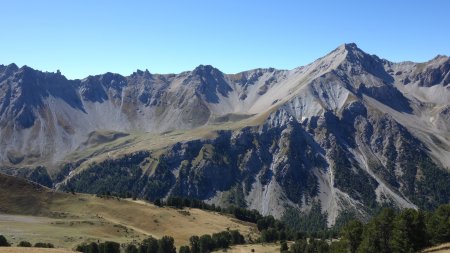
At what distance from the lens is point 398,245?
89875 mm

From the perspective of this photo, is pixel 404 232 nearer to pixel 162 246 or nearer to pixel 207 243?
pixel 162 246

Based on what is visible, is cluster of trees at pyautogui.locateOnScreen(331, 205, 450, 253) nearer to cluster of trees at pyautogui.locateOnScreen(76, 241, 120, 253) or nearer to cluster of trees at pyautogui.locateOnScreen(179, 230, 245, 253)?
cluster of trees at pyautogui.locateOnScreen(179, 230, 245, 253)

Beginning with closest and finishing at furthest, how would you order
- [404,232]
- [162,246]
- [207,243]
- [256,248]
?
1. [404,232]
2. [162,246]
3. [256,248]
4. [207,243]

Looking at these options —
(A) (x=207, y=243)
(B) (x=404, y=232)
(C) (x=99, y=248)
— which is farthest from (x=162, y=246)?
(B) (x=404, y=232)

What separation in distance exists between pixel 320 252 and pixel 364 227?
3732 centimetres

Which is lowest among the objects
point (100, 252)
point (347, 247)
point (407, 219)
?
point (100, 252)

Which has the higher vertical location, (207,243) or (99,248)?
(207,243)

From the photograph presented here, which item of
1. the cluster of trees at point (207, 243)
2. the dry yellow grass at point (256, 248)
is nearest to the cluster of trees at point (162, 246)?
the cluster of trees at point (207, 243)

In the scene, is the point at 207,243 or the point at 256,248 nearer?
the point at 256,248

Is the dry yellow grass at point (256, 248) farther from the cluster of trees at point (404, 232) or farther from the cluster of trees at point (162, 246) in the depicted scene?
the cluster of trees at point (404, 232)

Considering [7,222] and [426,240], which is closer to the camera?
[426,240]

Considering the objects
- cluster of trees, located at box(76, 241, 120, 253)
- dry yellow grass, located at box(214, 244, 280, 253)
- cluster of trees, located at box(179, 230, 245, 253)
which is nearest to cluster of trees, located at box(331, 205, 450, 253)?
dry yellow grass, located at box(214, 244, 280, 253)

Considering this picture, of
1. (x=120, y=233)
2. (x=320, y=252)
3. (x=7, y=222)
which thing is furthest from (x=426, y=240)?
(x=7, y=222)

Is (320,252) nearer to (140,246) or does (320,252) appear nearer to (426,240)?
(426,240)
